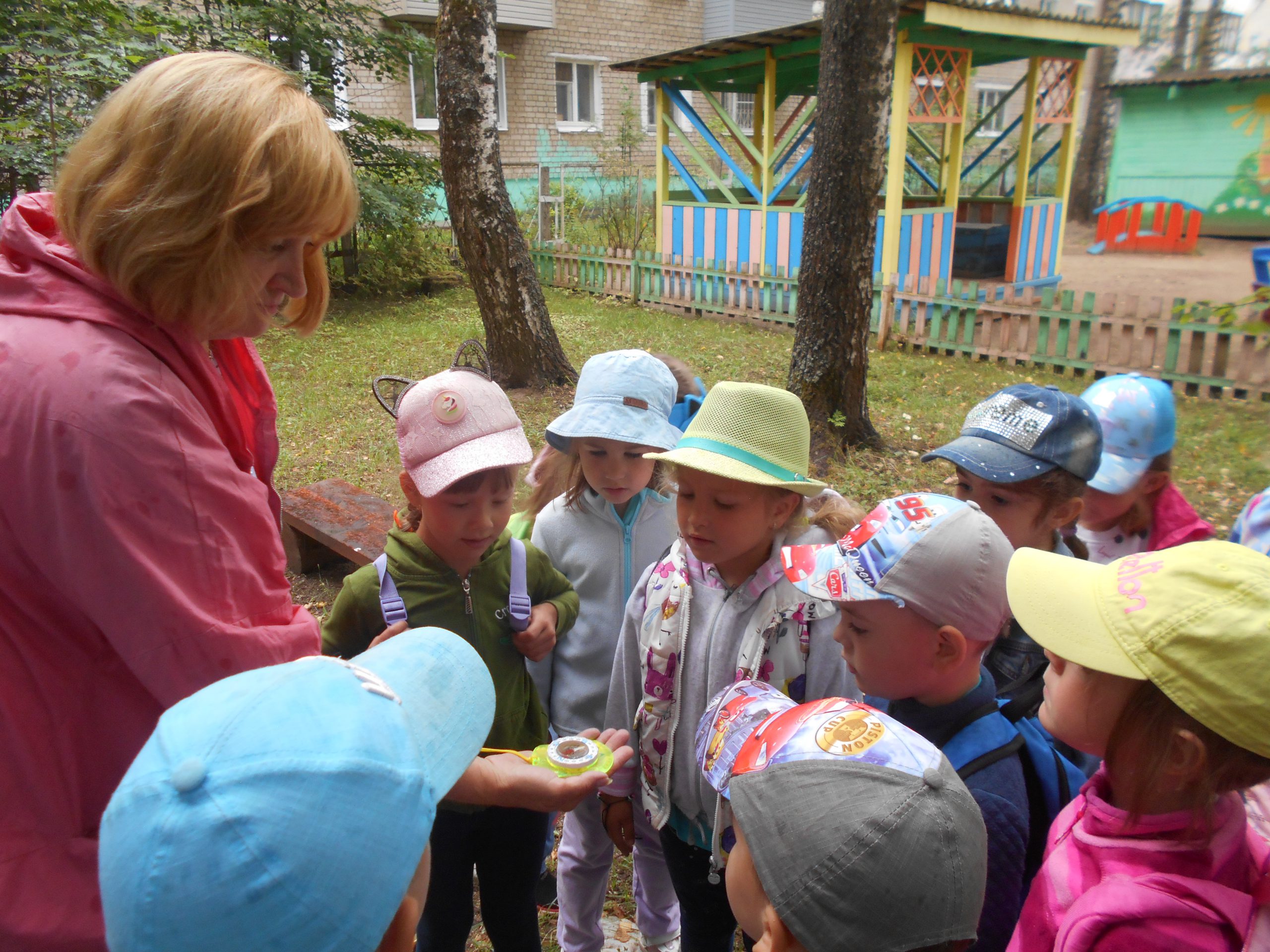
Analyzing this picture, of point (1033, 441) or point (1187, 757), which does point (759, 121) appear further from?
point (1187, 757)

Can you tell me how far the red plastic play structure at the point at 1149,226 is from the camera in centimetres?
1847

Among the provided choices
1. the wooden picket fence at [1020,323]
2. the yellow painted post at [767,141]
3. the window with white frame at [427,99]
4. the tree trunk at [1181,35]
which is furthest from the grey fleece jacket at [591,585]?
the tree trunk at [1181,35]

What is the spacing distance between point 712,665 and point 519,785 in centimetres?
58

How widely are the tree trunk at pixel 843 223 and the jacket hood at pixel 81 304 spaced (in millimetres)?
4695

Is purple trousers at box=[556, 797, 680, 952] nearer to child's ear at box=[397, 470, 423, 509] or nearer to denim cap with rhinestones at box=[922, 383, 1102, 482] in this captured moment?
child's ear at box=[397, 470, 423, 509]

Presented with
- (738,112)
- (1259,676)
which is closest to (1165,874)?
(1259,676)

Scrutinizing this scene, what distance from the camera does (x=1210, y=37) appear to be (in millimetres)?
30891

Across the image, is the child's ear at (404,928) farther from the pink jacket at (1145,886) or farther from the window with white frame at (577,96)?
the window with white frame at (577,96)

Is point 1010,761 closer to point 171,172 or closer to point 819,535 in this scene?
point 819,535

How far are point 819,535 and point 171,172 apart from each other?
1527 millimetres

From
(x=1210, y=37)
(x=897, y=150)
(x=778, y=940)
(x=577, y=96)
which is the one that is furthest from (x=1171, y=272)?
(x=1210, y=37)

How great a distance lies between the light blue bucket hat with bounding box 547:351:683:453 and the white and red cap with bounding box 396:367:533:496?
0.95 feet

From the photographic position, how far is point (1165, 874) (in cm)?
114

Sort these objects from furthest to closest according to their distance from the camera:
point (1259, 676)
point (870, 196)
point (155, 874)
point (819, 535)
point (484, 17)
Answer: point (484, 17), point (870, 196), point (819, 535), point (1259, 676), point (155, 874)
